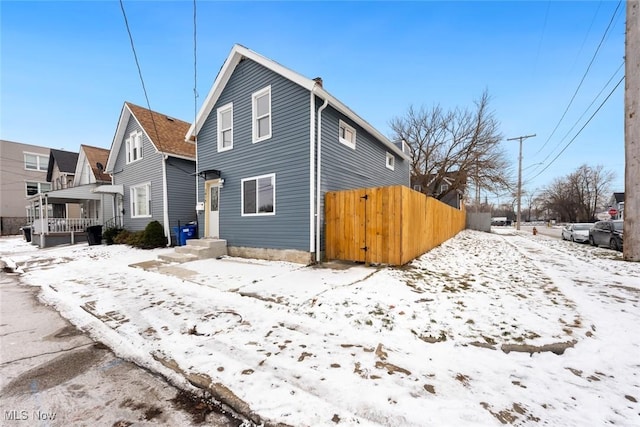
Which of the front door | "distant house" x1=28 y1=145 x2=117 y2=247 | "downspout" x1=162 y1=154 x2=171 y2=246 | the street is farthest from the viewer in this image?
"distant house" x1=28 y1=145 x2=117 y2=247

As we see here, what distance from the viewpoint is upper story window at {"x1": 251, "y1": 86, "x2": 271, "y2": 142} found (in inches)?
329

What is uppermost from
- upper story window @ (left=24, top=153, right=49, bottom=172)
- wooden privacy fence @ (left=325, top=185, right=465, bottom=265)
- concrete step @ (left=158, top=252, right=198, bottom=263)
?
upper story window @ (left=24, top=153, right=49, bottom=172)

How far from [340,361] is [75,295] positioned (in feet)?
18.8

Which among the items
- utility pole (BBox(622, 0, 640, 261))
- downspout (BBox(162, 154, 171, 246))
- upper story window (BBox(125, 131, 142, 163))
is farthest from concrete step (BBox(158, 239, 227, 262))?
utility pole (BBox(622, 0, 640, 261))

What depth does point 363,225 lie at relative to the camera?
270 inches

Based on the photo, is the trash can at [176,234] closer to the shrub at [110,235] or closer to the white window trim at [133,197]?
the white window trim at [133,197]

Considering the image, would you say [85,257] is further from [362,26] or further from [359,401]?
[362,26]

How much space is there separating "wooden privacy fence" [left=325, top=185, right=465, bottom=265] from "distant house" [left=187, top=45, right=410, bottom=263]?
470 millimetres

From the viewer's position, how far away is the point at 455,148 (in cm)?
2142

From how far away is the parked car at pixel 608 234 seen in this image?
35.3 ft

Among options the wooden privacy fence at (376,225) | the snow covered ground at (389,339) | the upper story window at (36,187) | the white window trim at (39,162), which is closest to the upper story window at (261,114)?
the wooden privacy fence at (376,225)

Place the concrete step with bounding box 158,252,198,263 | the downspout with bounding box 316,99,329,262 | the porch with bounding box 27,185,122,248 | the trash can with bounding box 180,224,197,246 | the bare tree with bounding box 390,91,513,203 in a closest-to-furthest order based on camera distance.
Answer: the downspout with bounding box 316,99,329,262 < the concrete step with bounding box 158,252,198,263 < the trash can with bounding box 180,224,197,246 < the porch with bounding box 27,185,122,248 < the bare tree with bounding box 390,91,513,203

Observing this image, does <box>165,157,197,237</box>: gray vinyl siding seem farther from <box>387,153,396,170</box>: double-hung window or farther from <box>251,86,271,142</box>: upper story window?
<box>387,153,396,170</box>: double-hung window

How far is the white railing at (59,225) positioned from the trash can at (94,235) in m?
2.25
